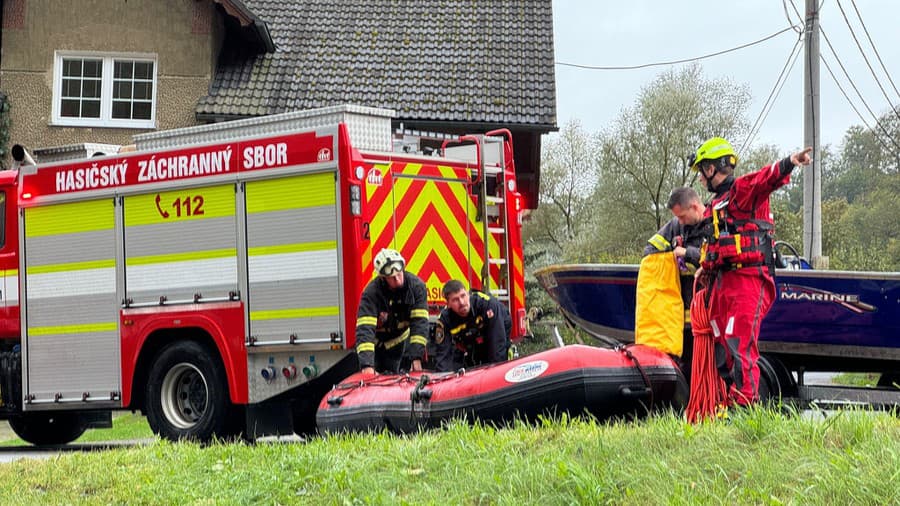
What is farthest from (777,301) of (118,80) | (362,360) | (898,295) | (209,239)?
(118,80)

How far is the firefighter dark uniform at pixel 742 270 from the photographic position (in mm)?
8117

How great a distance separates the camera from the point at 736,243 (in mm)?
8141

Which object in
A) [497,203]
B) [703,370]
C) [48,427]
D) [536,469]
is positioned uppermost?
[497,203]

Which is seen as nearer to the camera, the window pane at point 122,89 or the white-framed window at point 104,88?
the white-framed window at point 104,88

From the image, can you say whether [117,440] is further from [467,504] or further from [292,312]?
[467,504]

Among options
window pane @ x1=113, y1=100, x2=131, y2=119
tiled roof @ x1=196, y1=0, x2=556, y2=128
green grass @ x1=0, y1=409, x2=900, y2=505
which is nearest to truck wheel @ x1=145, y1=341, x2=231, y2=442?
green grass @ x1=0, y1=409, x2=900, y2=505

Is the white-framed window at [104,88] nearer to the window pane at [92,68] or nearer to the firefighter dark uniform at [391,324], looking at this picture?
the window pane at [92,68]

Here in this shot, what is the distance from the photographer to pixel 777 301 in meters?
11.4

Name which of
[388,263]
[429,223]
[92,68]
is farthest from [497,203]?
[92,68]

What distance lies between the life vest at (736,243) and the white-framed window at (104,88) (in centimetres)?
1695

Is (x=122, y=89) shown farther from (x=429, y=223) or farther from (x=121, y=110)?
(x=429, y=223)

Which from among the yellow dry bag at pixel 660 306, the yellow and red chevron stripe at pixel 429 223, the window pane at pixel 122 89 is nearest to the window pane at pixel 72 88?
the window pane at pixel 122 89

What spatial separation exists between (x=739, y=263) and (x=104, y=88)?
58.5ft

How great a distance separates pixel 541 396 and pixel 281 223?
140 inches
